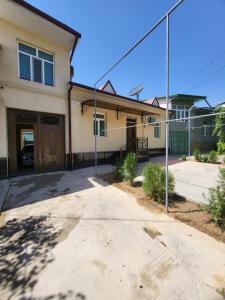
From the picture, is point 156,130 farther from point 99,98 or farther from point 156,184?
point 156,184

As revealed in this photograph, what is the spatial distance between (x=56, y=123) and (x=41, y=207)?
504 cm

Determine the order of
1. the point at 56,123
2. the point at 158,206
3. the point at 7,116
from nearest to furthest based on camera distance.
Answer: the point at 158,206, the point at 7,116, the point at 56,123

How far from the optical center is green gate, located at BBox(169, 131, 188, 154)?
1872 centimetres

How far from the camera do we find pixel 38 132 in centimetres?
803

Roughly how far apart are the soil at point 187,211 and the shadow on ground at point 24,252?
2.33m

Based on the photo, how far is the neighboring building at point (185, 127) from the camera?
18891mm

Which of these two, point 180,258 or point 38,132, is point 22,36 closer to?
point 38,132

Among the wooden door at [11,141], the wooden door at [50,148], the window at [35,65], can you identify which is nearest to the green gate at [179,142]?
the wooden door at [50,148]

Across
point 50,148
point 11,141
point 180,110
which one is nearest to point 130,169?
point 50,148

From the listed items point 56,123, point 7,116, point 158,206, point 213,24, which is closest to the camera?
point 158,206

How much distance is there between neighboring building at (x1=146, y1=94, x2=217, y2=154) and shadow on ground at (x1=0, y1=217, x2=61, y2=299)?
16681 mm

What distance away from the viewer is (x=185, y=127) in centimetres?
1956

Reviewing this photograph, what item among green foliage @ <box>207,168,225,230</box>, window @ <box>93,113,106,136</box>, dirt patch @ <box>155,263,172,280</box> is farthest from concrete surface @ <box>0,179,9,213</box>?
window @ <box>93,113,106,136</box>

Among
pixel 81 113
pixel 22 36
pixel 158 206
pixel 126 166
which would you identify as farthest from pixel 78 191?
pixel 22 36
